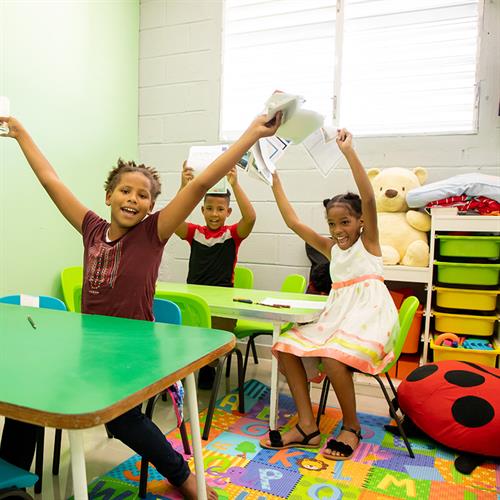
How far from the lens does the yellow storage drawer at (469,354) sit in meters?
2.41

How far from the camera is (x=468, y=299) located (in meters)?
2.50

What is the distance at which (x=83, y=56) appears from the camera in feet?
9.96

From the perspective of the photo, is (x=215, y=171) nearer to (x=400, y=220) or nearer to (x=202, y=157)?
(x=202, y=157)

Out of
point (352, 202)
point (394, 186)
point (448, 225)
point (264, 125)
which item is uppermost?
point (264, 125)

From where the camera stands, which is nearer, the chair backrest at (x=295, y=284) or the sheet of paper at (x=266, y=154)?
the sheet of paper at (x=266, y=154)

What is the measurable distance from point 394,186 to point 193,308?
1542 mm

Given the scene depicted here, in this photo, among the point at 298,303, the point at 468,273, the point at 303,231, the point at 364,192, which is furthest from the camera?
the point at 468,273

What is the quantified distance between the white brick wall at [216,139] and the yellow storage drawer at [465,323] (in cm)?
87

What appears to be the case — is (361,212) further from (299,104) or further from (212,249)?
(212,249)

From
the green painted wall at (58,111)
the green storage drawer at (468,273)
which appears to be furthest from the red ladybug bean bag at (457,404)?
the green painted wall at (58,111)

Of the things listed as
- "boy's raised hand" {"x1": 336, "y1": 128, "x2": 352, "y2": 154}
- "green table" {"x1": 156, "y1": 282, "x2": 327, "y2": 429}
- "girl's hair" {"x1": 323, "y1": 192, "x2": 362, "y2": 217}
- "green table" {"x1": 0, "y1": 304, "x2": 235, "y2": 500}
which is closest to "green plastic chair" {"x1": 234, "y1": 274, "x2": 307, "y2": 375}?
"green table" {"x1": 156, "y1": 282, "x2": 327, "y2": 429}

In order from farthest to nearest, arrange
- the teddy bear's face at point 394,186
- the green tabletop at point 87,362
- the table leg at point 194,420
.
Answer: the teddy bear's face at point 394,186 → the table leg at point 194,420 → the green tabletop at point 87,362

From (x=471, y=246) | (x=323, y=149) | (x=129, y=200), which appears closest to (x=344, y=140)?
(x=323, y=149)

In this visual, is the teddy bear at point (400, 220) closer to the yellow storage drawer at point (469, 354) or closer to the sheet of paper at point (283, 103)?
the yellow storage drawer at point (469, 354)
